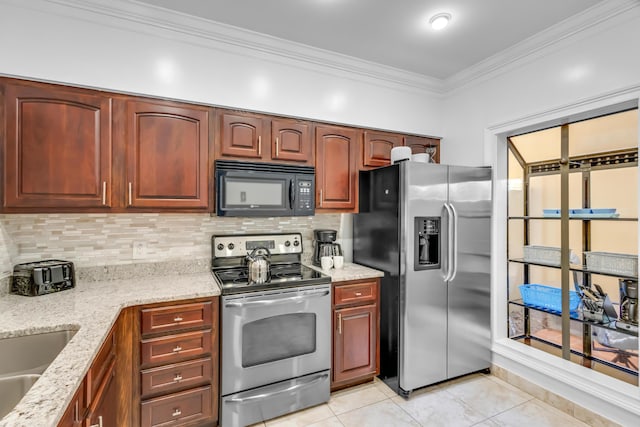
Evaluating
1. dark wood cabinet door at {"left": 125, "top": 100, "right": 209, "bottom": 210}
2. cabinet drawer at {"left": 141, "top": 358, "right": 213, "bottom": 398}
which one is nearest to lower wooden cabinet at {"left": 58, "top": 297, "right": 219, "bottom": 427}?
cabinet drawer at {"left": 141, "top": 358, "right": 213, "bottom": 398}

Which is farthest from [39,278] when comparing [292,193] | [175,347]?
[292,193]

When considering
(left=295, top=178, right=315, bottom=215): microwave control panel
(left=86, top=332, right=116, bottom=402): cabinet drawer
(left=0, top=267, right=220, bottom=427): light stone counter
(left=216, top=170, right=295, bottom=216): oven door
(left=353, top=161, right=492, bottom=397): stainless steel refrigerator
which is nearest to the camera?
(left=0, top=267, right=220, bottom=427): light stone counter

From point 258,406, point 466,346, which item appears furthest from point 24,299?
point 466,346

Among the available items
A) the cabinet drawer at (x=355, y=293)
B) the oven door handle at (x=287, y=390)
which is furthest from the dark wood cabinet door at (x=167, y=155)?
the oven door handle at (x=287, y=390)

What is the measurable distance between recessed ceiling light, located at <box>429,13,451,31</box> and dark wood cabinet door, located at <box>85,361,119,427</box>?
2686 mm

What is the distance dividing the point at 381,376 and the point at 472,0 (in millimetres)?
2717

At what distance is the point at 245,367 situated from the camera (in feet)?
6.60

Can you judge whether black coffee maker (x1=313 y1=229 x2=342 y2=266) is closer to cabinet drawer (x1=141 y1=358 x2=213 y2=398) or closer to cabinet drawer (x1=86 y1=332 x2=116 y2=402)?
cabinet drawer (x1=141 y1=358 x2=213 y2=398)

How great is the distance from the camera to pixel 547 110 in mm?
2266

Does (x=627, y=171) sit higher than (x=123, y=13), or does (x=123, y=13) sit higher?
(x=123, y=13)

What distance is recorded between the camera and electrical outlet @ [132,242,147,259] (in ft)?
7.53

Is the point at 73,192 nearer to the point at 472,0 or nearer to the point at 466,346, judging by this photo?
the point at 472,0

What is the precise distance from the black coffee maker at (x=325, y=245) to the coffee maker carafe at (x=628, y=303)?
1.93 m

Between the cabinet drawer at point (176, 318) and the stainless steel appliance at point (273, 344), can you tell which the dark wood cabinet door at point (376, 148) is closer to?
the stainless steel appliance at point (273, 344)
